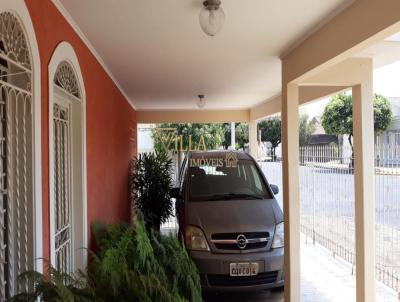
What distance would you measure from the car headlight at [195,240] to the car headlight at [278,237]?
2.77ft

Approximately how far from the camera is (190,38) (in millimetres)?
3930

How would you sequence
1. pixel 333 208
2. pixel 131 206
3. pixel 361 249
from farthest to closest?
pixel 131 206 → pixel 333 208 → pixel 361 249

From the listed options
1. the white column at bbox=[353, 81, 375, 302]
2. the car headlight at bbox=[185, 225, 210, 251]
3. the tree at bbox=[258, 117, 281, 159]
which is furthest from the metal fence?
the tree at bbox=[258, 117, 281, 159]

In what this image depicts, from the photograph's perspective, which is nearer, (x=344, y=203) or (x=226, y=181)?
(x=226, y=181)

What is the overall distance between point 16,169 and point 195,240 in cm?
292

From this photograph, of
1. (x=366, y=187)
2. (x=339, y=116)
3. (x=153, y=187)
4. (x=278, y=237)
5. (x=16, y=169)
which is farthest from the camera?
(x=339, y=116)

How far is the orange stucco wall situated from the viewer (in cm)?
267

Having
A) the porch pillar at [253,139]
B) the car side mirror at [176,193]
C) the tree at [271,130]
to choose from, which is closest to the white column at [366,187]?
the car side mirror at [176,193]

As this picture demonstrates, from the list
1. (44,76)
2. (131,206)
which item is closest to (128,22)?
(44,76)

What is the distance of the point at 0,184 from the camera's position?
2.30 m

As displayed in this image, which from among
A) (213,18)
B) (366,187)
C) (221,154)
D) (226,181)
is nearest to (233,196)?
(226,181)

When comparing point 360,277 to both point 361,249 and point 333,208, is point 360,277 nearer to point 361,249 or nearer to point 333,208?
point 361,249

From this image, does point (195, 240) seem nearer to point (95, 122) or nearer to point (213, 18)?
point (95, 122)

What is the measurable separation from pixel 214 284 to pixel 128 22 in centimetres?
311
